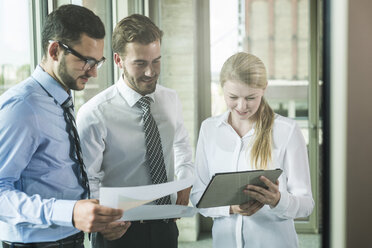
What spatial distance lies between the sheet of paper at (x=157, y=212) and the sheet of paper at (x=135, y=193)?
0.11 ft

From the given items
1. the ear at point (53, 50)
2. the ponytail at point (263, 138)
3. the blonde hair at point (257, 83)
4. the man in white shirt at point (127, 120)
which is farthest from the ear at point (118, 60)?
the ponytail at point (263, 138)

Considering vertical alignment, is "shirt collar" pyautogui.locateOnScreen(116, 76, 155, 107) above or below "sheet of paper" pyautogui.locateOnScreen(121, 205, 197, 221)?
above

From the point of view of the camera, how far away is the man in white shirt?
31.6 inches

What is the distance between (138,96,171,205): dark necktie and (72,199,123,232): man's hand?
126 millimetres

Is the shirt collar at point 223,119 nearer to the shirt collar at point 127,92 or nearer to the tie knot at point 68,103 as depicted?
the shirt collar at point 127,92

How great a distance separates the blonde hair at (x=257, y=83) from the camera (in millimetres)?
850

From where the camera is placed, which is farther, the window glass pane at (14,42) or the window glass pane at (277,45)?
the window glass pane at (277,45)

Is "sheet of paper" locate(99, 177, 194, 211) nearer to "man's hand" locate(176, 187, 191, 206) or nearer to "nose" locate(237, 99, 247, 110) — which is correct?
"man's hand" locate(176, 187, 191, 206)

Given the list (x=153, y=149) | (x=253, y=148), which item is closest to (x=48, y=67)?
(x=153, y=149)

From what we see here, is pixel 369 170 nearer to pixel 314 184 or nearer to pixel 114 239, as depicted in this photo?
pixel 314 184

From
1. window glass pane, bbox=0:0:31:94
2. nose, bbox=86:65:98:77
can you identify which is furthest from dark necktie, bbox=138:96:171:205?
window glass pane, bbox=0:0:31:94

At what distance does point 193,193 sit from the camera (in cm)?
85

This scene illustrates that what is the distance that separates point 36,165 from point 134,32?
0.34 m

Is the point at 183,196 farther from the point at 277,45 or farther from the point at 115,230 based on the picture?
the point at 277,45
